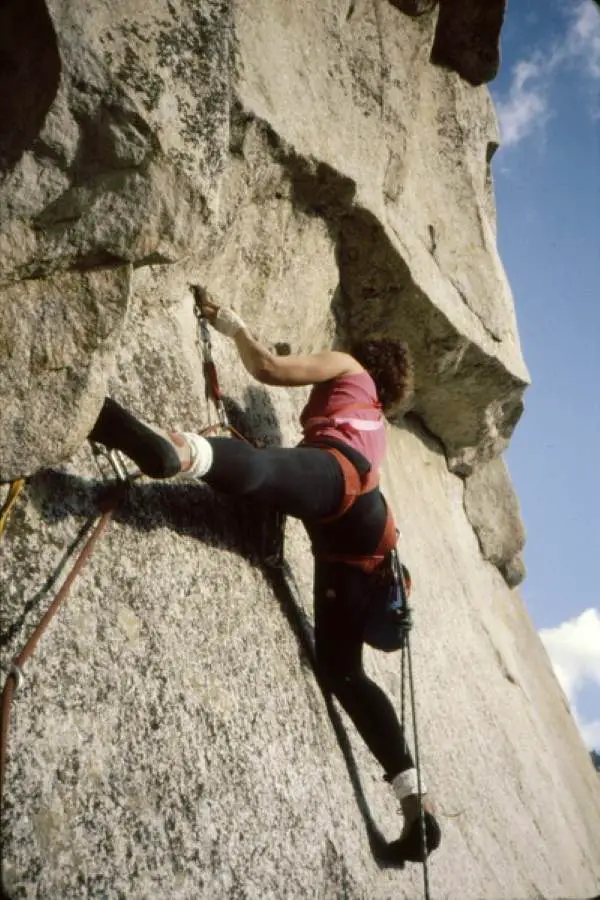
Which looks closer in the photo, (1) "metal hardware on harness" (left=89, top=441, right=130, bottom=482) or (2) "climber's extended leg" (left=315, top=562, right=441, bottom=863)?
(1) "metal hardware on harness" (left=89, top=441, right=130, bottom=482)

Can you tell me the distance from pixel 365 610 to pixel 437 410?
384 centimetres

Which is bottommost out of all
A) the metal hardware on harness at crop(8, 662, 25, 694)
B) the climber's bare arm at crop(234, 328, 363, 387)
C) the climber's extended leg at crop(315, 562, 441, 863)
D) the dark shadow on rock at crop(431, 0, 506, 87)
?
the metal hardware on harness at crop(8, 662, 25, 694)

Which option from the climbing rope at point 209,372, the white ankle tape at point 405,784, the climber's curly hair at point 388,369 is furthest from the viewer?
the climber's curly hair at point 388,369

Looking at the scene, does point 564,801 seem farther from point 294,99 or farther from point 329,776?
point 294,99

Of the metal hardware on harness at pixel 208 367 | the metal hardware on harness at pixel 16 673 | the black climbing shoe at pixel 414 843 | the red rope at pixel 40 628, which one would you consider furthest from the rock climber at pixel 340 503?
the metal hardware on harness at pixel 16 673

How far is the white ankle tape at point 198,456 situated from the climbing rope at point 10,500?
24.4 inches

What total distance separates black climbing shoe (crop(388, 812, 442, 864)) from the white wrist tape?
2.64 m

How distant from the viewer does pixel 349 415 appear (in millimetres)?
3512

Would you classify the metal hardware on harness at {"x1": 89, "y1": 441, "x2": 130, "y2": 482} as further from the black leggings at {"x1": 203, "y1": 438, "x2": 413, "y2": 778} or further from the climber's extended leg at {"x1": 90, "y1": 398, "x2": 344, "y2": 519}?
the black leggings at {"x1": 203, "y1": 438, "x2": 413, "y2": 778}

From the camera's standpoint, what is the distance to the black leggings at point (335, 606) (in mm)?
3045

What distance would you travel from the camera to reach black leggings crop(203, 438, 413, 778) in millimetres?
3045

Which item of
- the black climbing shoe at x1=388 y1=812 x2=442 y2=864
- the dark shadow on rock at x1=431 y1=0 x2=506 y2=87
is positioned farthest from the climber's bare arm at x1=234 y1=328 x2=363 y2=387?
the dark shadow on rock at x1=431 y1=0 x2=506 y2=87

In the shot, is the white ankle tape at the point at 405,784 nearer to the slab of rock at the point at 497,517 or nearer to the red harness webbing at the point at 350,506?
the red harness webbing at the point at 350,506

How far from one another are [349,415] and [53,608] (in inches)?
69.0
